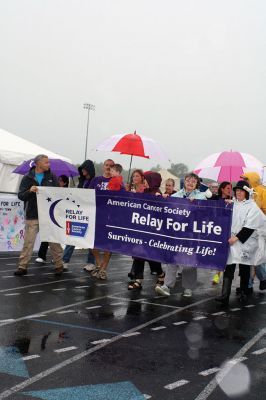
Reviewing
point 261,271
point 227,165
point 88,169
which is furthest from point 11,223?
point 261,271

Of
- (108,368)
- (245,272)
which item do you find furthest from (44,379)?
(245,272)

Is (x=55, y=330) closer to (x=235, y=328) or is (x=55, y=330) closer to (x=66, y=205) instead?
(x=235, y=328)

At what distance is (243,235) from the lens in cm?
777

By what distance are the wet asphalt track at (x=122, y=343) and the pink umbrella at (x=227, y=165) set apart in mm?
3350

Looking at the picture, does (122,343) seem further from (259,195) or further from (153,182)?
(259,195)

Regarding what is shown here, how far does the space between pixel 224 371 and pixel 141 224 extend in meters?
3.97

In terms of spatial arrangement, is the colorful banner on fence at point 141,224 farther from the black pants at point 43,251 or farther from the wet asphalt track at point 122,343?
the black pants at point 43,251

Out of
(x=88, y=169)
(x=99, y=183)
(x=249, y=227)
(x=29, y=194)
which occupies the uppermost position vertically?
(x=88, y=169)

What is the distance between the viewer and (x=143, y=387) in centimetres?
429

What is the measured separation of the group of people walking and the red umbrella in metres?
0.75

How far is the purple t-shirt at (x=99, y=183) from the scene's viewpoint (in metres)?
9.73

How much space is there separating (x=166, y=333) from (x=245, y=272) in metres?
2.81

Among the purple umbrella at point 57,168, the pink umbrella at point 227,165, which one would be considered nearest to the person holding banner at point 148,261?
the pink umbrella at point 227,165

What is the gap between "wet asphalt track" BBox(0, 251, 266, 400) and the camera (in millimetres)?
4273
